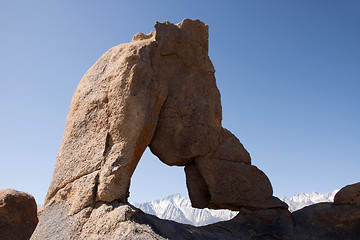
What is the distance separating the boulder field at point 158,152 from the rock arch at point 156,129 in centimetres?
2

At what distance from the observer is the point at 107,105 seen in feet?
20.3

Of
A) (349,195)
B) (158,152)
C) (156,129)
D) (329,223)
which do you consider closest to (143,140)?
(156,129)

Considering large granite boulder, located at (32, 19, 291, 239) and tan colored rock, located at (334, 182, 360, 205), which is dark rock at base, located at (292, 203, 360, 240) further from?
Result: large granite boulder, located at (32, 19, 291, 239)

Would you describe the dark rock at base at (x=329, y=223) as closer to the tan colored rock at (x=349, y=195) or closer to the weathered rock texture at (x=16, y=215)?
the tan colored rock at (x=349, y=195)

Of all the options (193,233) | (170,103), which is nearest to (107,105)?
(170,103)

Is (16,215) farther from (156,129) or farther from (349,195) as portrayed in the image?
(349,195)

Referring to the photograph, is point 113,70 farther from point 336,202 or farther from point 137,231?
point 336,202

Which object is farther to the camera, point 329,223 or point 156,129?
point 329,223

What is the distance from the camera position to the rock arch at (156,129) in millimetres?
5740

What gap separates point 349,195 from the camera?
8.47 meters

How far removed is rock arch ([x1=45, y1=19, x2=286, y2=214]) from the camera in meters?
5.74

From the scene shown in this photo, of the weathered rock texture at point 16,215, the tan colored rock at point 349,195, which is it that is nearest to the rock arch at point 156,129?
the tan colored rock at point 349,195

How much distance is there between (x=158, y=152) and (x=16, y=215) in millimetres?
3686

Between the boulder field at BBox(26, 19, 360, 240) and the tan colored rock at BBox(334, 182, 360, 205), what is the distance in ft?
0.31
